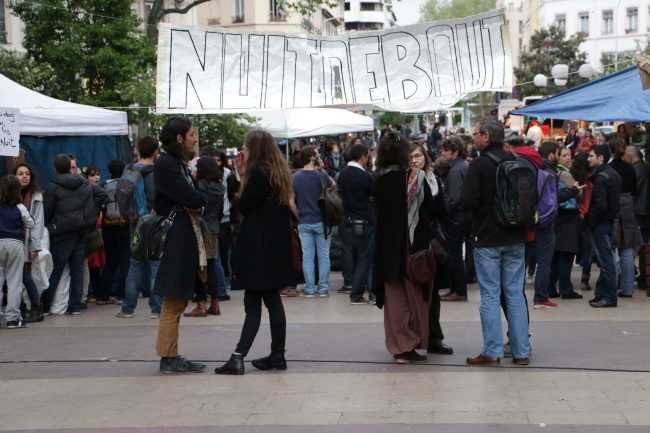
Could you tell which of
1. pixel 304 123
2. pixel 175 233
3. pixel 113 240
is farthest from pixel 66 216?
pixel 304 123

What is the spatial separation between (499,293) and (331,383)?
A: 59.7 inches

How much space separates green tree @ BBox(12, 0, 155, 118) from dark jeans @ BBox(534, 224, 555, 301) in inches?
639

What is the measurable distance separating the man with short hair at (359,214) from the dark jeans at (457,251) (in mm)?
934

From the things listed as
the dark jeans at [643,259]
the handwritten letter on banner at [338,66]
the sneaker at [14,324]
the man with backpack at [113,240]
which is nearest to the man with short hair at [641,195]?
the dark jeans at [643,259]

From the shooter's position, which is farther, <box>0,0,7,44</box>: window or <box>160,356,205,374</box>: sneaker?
<box>0,0,7,44</box>: window

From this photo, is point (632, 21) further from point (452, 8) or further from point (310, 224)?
point (310, 224)

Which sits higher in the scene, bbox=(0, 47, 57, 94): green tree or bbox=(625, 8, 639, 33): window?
bbox=(625, 8, 639, 33): window

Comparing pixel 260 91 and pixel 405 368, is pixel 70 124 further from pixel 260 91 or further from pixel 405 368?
pixel 405 368

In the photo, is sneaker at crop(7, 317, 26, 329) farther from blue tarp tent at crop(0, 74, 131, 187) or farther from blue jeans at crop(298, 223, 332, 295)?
blue jeans at crop(298, 223, 332, 295)

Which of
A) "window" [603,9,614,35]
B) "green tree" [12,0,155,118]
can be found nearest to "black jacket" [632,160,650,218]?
"green tree" [12,0,155,118]

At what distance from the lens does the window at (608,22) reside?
79000mm

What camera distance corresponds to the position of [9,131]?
1163 cm

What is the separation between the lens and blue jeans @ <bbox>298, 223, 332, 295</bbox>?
1360 cm

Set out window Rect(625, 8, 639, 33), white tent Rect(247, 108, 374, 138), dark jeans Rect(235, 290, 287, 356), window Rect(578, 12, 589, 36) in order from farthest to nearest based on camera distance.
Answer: window Rect(578, 12, 589, 36) < window Rect(625, 8, 639, 33) < white tent Rect(247, 108, 374, 138) < dark jeans Rect(235, 290, 287, 356)
